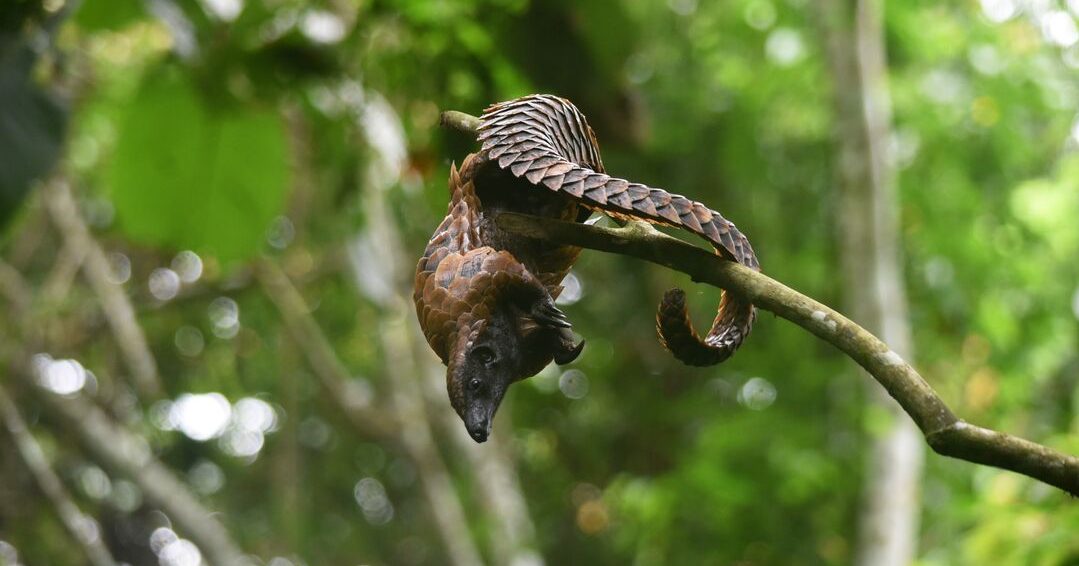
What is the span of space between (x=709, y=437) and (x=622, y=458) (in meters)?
1.61

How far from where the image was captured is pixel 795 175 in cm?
459

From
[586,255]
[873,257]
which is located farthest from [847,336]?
[586,255]

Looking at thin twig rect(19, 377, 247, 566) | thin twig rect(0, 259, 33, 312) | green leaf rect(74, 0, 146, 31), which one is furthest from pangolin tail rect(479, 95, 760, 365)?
thin twig rect(0, 259, 33, 312)

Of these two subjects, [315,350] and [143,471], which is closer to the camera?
[143,471]

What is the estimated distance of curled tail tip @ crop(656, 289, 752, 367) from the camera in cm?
65

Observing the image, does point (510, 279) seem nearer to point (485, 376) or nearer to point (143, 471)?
point (485, 376)

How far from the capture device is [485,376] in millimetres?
655

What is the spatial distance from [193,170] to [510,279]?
199 centimetres

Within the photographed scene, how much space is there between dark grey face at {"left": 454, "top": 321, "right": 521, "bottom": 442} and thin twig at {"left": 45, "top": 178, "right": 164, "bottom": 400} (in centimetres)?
236

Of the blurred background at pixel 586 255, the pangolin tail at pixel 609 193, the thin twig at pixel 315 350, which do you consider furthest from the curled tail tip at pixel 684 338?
the thin twig at pixel 315 350

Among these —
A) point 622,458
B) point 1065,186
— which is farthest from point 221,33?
point 622,458

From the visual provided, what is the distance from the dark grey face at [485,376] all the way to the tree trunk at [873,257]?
108 inches

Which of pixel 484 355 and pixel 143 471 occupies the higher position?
pixel 143 471

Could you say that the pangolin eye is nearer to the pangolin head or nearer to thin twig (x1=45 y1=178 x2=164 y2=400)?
the pangolin head
